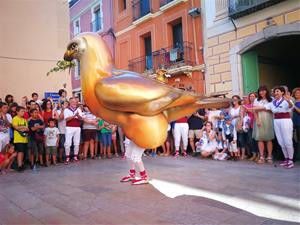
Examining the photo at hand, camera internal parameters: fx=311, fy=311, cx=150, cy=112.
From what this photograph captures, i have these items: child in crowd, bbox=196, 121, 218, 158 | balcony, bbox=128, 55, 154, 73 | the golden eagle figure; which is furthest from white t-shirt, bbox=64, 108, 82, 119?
balcony, bbox=128, 55, 154, 73

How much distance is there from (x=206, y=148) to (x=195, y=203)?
176 inches

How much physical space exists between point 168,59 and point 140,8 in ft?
13.5

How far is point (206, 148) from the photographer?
805cm

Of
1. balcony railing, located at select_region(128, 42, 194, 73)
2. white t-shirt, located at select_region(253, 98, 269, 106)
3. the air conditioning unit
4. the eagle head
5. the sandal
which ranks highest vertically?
the air conditioning unit

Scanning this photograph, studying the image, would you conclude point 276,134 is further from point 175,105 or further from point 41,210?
point 41,210

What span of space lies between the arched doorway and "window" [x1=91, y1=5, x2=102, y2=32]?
41.3 feet

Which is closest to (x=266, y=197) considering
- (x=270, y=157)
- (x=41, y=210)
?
(x=41, y=210)

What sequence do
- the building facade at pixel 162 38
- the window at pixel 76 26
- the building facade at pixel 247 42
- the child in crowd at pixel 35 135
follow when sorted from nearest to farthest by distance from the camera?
the child in crowd at pixel 35 135, the building facade at pixel 247 42, the building facade at pixel 162 38, the window at pixel 76 26

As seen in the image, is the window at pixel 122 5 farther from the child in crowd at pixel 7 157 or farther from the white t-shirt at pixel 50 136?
the child in crowd at pixel 7 157

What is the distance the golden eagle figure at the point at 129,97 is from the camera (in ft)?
11.7

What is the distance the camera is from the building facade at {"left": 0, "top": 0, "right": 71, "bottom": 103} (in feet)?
41.7

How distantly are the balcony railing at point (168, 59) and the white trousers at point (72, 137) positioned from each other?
7.90 meters

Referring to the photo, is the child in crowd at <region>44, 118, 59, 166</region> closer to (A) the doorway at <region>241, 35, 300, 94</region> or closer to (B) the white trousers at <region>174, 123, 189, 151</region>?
(B) the white trousers at <region>174, 123, 189, 151</region>

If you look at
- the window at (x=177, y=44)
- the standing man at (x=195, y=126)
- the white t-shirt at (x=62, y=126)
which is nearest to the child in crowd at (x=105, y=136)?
the white t-shirt at (x=62, y=126)
